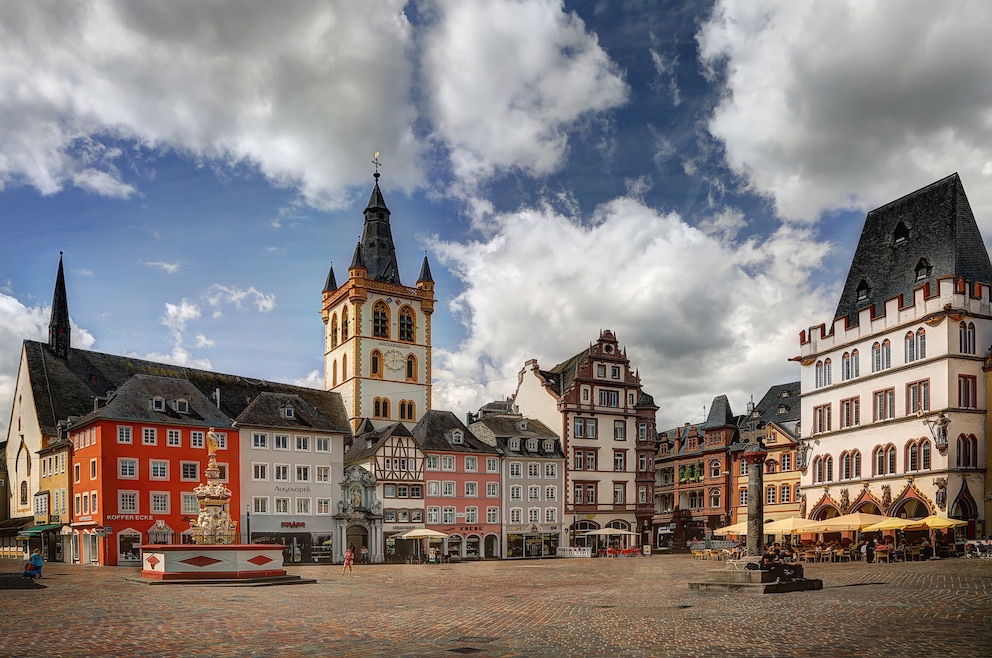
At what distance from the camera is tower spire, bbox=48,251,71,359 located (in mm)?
70125

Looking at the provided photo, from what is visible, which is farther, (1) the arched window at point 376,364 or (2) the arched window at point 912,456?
(1) the arched window at point 376,364

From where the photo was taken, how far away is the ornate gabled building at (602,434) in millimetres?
76812

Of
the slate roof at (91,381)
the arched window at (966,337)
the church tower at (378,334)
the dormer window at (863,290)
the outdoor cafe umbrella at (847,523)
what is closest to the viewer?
the outdoor cafe umbrella at (847,523)

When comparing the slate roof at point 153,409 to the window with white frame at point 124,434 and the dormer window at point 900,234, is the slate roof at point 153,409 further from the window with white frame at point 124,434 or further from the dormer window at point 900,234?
the dormer window at point 900,234

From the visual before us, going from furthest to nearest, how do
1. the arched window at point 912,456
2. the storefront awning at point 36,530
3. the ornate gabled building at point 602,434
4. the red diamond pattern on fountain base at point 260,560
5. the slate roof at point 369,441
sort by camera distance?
the ornate gabled building at point 602,434 → the slate roof at point 369,441 → the storefront awning at point 36,530 → the arched window at point 912,456 → the red diamond pattern on fountain base at point 260,560

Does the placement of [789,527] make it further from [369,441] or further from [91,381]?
[91,381]

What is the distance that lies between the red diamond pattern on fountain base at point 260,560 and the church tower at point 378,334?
4561 cm

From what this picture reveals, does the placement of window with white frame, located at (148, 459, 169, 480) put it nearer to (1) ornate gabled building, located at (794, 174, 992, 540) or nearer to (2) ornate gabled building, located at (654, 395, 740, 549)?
(1) ornate gabled building, located at (794, 174, 992, 540)

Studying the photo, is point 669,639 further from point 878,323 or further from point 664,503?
point 664,503

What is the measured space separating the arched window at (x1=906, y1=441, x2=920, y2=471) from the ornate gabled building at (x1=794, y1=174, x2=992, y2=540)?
0.07 meters

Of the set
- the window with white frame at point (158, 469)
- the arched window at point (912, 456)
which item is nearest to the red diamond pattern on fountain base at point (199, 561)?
the window with white frame at point (158, 469)

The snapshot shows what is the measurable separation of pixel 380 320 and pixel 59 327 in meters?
27.3

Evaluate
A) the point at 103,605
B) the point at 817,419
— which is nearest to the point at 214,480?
the point at 103,605

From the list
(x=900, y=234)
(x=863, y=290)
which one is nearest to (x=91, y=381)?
(x=863, y=290)
